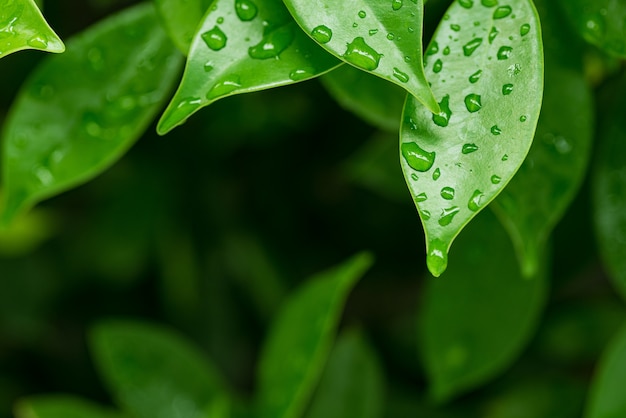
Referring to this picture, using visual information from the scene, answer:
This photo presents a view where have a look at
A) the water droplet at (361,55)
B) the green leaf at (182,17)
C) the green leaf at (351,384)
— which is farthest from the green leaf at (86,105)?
the green leaf at (351,384)

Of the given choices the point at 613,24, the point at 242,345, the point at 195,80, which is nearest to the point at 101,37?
the point at 195,80

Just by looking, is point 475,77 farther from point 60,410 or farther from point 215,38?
point 60,410

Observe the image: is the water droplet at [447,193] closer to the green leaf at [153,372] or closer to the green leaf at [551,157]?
the green leaf at [551,157]

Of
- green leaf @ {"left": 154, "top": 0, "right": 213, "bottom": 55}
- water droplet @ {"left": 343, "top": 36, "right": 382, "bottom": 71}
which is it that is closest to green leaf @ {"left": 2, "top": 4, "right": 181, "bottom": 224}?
green leaf @ {"left": 154, "top": 0, "right": 213, "bottom": 55}

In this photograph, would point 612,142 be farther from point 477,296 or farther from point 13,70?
point 13,70

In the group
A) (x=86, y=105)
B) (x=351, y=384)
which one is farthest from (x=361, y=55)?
(x=351, y=384)

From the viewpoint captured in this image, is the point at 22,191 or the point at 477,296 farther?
the point at 477,296
